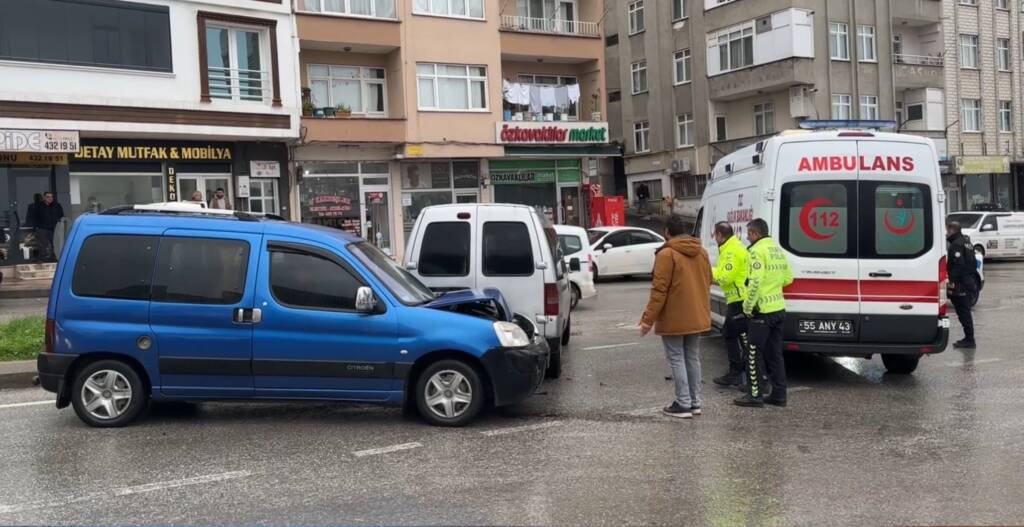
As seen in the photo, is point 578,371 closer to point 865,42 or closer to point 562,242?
point 562,242

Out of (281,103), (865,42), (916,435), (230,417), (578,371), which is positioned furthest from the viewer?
(865,42)

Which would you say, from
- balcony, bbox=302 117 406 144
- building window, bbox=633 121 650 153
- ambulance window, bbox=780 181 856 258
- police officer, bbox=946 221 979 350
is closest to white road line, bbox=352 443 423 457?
ambulance window, bbox=780 181 856 258

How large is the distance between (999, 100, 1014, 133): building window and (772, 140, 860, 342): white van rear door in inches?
1559

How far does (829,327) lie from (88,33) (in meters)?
19.0

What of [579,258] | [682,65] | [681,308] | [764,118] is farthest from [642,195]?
[681,308]

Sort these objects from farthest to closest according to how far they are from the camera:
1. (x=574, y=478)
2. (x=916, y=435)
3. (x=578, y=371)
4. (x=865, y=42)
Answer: (x=865, y=42), (x=578, y=371), (x=916, y=435), (x=574, y=478)

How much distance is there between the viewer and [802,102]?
35.5 metres

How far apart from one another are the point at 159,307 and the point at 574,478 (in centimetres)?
383

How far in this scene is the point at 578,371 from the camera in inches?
413

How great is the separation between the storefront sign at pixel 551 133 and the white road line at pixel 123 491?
23.6 m

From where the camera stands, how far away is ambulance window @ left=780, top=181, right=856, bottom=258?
930cm

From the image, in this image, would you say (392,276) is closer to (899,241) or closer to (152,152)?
(899,241)

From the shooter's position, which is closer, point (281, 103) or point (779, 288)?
point (779, 288)

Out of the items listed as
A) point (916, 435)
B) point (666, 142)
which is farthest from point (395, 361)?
point (666, 142)
